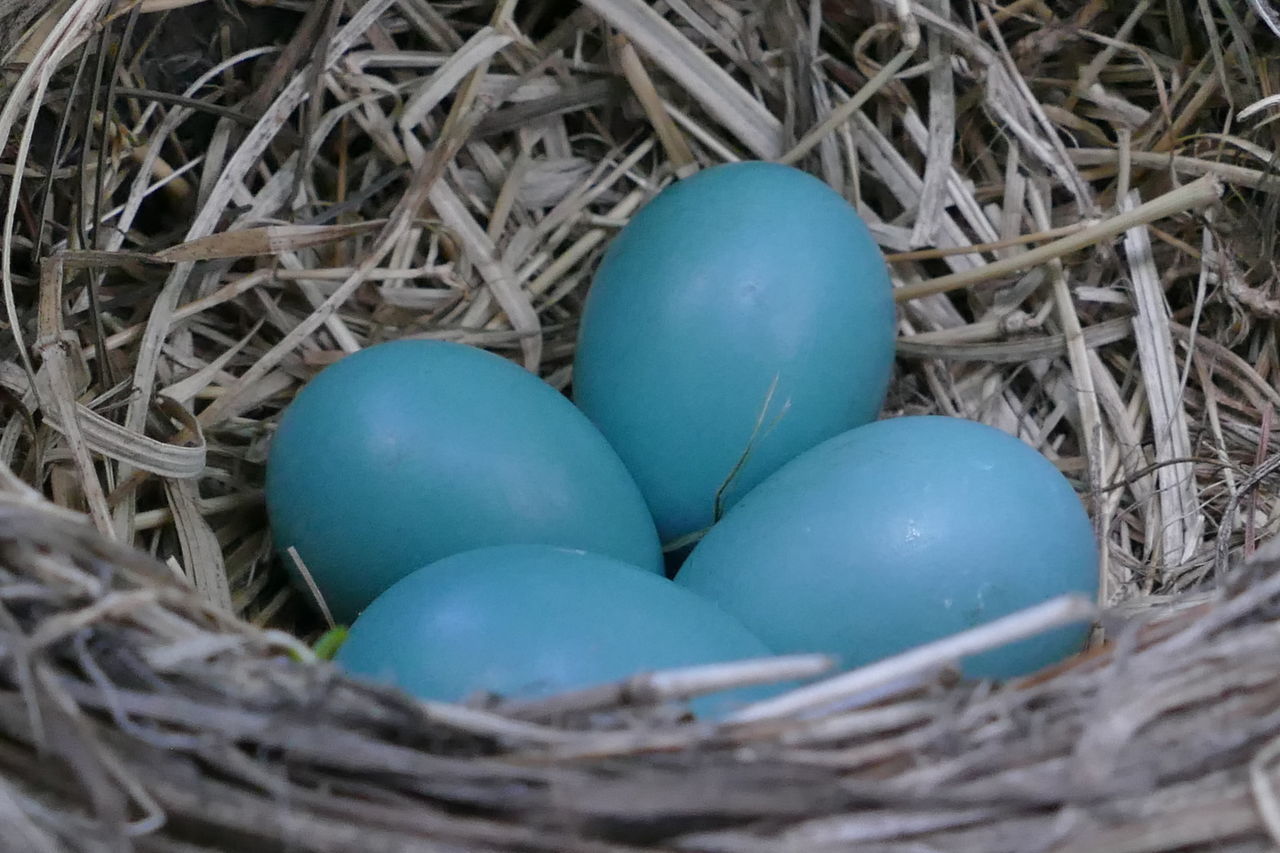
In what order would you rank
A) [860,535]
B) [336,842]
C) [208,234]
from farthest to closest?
[208,234] < [860,535] < [336,842]

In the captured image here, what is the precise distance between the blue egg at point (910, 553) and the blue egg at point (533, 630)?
0.07 m

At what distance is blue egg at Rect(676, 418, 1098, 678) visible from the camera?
0.96 m

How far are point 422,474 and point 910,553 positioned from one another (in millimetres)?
417

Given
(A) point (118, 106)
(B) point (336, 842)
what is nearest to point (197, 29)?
(A) point (118, 106)

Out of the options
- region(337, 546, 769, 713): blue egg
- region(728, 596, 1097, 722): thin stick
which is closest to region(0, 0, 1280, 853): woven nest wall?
region(728, 596, 1097, 722): thin stick

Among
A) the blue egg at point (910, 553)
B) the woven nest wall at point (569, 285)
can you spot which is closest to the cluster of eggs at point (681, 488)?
the blue egg at point (910, 553)

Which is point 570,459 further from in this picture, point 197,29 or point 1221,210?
point 1221,210

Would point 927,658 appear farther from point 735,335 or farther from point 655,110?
point 655,110

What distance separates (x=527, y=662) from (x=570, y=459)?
0.99ft

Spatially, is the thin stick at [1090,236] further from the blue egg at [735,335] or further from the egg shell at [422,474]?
the egg shell at [422,474]

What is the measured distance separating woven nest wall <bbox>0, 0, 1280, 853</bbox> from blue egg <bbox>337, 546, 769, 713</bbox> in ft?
0.35

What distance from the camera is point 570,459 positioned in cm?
110

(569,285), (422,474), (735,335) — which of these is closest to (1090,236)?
(735,335)

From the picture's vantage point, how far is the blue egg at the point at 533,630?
0.83 meters
